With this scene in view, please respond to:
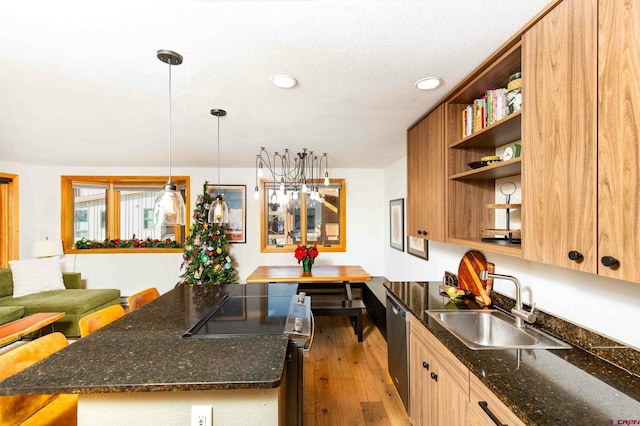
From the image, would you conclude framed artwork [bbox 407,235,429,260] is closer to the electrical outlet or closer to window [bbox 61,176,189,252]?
the electrical outlet

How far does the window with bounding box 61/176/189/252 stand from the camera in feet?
15.7

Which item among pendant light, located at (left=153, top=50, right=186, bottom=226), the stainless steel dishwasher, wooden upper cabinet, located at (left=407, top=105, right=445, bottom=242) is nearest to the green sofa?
pendant light, located at (left=153, top=50, right=186, bottom=226)

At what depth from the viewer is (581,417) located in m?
0.87

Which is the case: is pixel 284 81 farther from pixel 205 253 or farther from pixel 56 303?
pixel 56 303

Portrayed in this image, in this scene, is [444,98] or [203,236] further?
[203,236]

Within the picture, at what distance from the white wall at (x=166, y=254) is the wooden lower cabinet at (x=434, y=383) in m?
3.08

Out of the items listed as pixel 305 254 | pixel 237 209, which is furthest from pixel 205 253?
pixel 305 254

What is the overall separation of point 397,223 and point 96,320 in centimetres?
364

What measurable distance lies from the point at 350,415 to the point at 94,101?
121 inches

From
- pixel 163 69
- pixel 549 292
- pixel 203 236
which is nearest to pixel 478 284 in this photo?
pixel 549 292

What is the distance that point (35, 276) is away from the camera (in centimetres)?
388

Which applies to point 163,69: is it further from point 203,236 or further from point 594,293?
point 203,236

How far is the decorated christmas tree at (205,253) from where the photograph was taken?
13.8ft

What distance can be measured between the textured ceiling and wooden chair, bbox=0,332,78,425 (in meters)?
1.49
